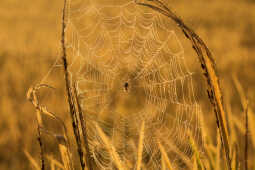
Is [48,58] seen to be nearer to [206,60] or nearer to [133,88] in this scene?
[133,88]

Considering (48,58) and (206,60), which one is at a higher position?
(48,58)

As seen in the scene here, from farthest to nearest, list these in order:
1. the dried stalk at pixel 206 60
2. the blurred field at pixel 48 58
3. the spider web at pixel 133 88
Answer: the blurred field at pixel 48 58 < the spider web at pixel 133 88 < the dried stalk at pixel 206 60

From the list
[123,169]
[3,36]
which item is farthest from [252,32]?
[123,169]

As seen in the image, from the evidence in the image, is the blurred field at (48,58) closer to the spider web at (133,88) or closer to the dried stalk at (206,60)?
the spider web at (133,88)

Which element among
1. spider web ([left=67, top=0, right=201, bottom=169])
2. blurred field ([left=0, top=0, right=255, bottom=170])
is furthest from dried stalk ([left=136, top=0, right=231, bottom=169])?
blurred field ([left=0, top=0, right=255, bottom=170])

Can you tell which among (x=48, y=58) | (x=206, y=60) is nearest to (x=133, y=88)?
(x=206, y=60)

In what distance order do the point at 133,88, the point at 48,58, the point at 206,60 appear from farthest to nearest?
1. the point at 48,58
2. the point at 133,88
3. the point at 206,60

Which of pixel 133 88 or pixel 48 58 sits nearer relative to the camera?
pixel 133 88

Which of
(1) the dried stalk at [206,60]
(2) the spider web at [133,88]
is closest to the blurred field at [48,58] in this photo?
(2) the spider web at [133,88]

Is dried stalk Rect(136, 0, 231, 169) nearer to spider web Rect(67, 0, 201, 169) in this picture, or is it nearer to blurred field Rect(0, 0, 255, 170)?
spider web Rect(67, 0, 201, 169)
